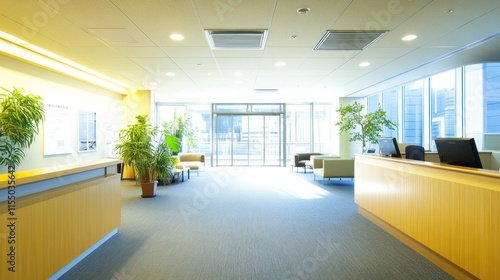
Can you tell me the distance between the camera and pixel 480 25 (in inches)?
144

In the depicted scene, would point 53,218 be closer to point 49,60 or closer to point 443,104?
point 49,60

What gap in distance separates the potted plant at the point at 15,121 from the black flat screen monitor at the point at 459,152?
232 inches

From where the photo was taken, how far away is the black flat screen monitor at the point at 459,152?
2510 mm

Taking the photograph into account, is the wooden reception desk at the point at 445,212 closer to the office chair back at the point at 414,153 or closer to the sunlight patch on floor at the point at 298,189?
the office chair back at the point at 414,153

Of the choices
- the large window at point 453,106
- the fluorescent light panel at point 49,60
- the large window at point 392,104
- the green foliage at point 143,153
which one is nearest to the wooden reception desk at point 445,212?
the large window at point 453,106

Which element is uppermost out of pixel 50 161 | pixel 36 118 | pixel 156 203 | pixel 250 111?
pixel 250 111

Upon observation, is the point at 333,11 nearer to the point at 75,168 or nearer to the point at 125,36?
the point at 125,36

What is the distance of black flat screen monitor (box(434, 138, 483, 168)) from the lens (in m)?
2.51

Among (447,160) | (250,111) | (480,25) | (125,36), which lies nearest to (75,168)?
(125,36)

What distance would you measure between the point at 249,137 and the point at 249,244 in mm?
8243

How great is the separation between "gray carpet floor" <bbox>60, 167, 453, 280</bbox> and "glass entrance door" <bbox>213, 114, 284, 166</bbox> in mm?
5857

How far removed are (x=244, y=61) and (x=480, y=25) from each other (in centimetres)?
372

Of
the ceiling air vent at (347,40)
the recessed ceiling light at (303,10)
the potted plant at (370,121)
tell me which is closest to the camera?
the recessed ceiling light at (303,10)

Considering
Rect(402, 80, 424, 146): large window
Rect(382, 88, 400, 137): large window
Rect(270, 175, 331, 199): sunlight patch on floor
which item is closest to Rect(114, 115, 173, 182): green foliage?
Rect(270, 175, 331, 199): sunlight patch on floor
